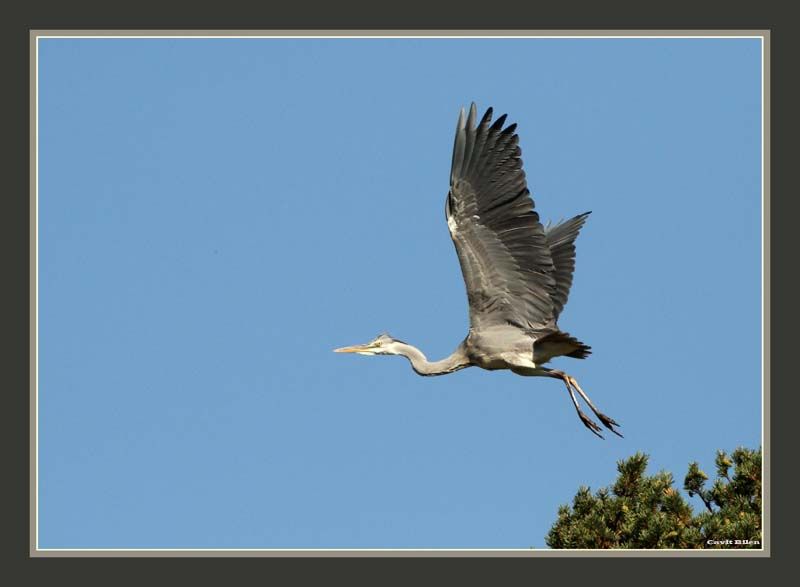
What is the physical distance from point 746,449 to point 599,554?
189 centimetres

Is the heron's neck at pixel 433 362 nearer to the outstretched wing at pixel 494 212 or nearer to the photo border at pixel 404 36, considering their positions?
the outstretched wing at pixel 494 212

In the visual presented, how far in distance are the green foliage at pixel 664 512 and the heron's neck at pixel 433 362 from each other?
259 centimetres

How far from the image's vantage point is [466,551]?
1161 centimetres

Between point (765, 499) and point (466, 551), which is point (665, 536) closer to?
point (765, 499)

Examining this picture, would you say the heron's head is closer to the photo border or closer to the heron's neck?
the heron's neck

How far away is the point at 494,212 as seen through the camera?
12.9 meters

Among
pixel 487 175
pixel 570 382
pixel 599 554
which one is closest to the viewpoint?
pixel 599 554

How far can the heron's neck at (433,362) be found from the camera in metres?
14.3

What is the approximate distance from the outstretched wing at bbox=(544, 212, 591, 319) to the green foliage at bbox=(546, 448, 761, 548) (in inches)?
115

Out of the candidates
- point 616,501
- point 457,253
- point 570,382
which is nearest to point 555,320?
point 570,382

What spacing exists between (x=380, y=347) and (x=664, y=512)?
4.41m

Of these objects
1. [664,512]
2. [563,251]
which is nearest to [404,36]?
[563,251]

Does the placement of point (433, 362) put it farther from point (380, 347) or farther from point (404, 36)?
point (404, 36)

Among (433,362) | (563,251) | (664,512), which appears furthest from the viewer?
(563,251)
